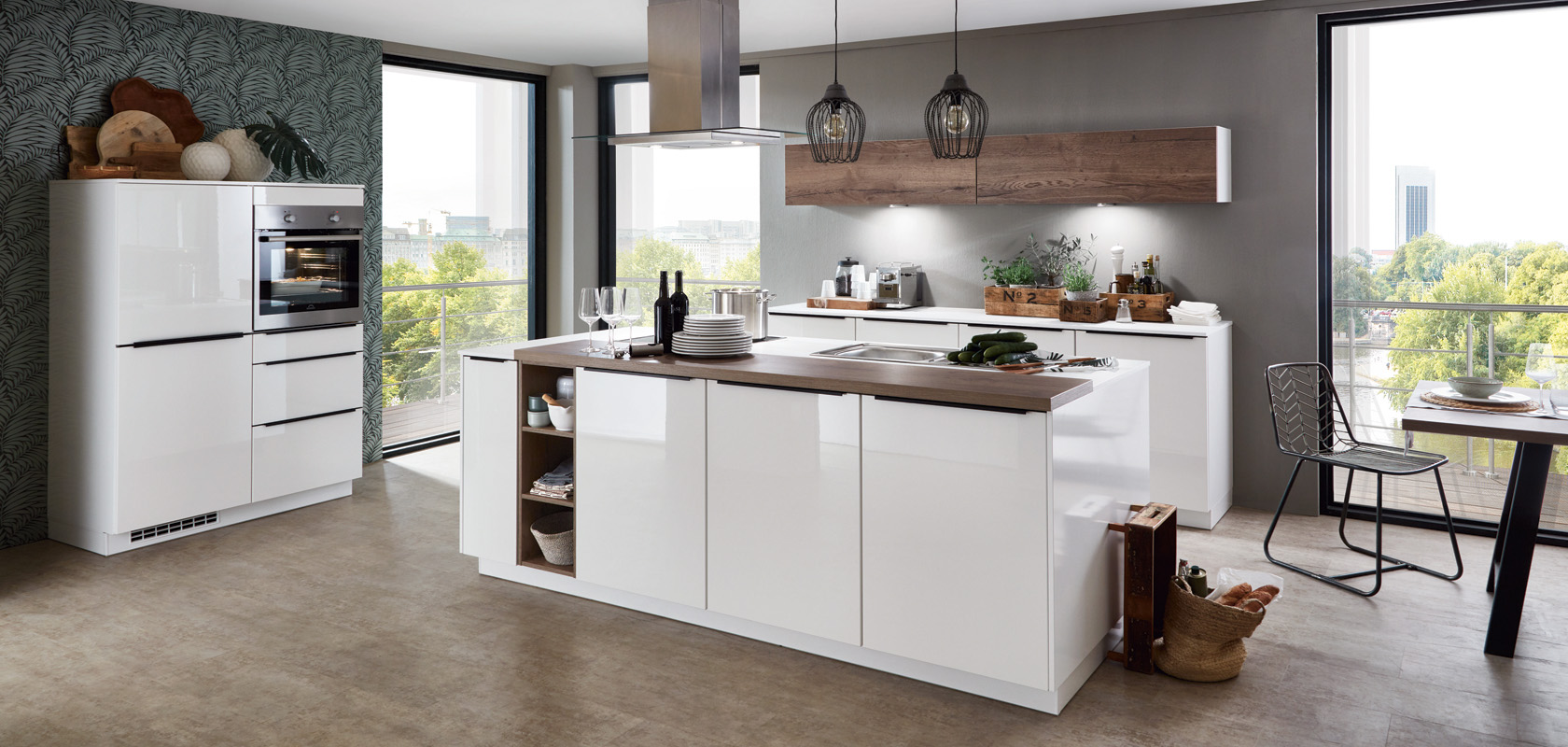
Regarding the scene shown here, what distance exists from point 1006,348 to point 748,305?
1.12m

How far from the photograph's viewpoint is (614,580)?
154 inches

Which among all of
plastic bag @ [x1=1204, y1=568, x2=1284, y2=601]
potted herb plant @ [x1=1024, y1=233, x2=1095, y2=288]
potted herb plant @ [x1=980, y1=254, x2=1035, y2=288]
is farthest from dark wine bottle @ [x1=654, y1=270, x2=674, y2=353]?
potted herb plant @ [x1=1024, y1=233, x2=1095, y2=288]

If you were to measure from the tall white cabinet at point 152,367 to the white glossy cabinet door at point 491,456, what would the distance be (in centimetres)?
142

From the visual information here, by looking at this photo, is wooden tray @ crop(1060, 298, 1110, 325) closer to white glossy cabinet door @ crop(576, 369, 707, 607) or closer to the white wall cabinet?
the white wall cabinet

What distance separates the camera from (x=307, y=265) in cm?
520

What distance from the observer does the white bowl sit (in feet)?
13.1

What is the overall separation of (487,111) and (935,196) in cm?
311

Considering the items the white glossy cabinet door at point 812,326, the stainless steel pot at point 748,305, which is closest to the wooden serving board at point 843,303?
the white glossy cabinet door at point 812,326

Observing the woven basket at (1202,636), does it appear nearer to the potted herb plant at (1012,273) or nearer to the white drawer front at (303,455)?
the potted herb plant at (1012,273)

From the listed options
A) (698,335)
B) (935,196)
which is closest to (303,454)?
(698,335)

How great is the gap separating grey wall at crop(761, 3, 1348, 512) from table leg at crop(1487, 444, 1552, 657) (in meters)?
1.62

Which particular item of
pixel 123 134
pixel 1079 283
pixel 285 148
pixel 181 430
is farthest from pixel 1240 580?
pixel 123 134

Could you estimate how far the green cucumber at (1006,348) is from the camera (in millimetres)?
3559

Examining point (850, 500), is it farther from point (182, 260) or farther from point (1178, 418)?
point (182, 260)
